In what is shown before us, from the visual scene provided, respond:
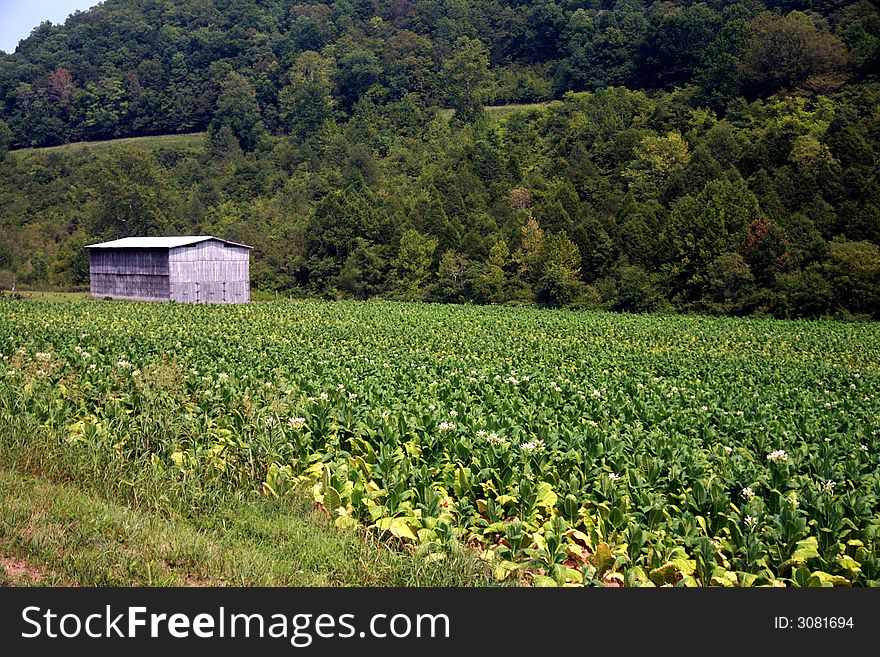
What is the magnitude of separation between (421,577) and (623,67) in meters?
114

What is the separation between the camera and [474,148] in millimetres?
86250

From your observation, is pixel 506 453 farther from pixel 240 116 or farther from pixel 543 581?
pixel 240 116

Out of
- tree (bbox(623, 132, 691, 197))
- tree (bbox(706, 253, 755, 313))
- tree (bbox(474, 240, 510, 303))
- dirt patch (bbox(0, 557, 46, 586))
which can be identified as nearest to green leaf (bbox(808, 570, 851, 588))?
dirt patch (bbox(0, 557, 46, 586))

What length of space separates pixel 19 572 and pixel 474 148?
82616 mm

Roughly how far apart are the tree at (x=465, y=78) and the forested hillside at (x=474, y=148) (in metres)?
0.52

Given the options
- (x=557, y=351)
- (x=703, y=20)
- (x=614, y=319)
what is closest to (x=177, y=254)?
(x=614, y=319)

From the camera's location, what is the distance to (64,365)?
1456cm

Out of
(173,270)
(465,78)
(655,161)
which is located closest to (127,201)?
(173,270)

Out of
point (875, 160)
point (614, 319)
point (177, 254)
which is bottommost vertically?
point (614, 319)

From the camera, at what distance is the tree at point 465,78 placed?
4766 inches

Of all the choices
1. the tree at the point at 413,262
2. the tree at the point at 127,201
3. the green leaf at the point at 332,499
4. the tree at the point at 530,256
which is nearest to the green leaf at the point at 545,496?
the green leaf at the point at 332,499

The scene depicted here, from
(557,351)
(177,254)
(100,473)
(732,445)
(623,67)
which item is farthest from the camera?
(623,67)

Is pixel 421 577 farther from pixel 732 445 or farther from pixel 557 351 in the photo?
pixel 557 351

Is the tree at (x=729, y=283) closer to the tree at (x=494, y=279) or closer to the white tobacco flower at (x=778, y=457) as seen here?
the tree at (x=494, y=279)
